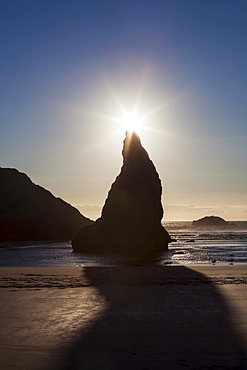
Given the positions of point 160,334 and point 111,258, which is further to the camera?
point 111,258

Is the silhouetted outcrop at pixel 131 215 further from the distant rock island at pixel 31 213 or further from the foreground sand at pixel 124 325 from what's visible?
the distant rock island at pixel 31 213

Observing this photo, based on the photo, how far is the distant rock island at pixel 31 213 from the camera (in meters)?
137

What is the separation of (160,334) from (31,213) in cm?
13926

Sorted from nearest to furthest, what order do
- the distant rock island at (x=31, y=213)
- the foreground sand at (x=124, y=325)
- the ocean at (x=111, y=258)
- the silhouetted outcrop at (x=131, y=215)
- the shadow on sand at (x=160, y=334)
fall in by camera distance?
the shadow on sand at (x=160, y=334)
the foreground sand at (x=124, y=325)
the ocean at (x=111, y=258)
the silhouetted outcrop at (x=131, y=215)
the distant rock island at (x=31, y=213)

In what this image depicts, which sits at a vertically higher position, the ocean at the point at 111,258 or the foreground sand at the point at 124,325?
the ocean at the point at 111,258

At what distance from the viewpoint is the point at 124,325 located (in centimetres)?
1438

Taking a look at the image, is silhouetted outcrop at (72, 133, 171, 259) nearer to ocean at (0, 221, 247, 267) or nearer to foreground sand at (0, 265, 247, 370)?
ocean at (0, 221, 247, 267)

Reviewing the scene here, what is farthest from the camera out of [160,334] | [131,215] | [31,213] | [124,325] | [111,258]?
[31,213]

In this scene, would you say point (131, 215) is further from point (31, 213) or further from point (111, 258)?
point (31, 213)

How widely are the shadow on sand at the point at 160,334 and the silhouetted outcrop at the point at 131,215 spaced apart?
44.6 m

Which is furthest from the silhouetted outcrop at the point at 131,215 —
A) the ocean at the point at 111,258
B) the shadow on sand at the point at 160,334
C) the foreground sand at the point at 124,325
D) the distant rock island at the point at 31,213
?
the distant rock island at the point at 31,213

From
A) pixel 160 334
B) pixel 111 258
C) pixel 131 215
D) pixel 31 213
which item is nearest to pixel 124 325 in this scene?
pixel 160 334

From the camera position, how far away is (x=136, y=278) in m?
28.0

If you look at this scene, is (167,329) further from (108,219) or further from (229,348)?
(108,219)
